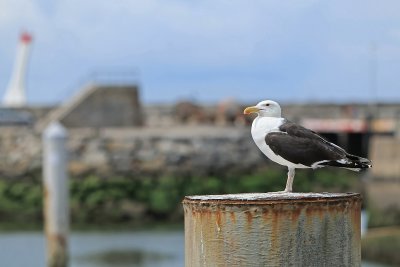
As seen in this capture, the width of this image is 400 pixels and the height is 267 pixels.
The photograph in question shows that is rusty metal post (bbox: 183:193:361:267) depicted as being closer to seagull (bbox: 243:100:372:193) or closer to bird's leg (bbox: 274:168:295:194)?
bird's leg (bbox: 274:168:295:194)

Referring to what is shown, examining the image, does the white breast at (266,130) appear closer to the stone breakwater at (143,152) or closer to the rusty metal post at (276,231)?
the rusty metal post at (276,231)

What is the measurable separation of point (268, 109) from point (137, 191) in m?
25.3

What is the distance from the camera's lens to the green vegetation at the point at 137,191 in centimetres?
2822

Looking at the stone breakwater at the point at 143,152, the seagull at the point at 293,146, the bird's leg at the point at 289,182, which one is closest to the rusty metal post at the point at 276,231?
the bird's leg at the point at 289,182

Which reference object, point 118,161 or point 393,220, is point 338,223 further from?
point 118,161

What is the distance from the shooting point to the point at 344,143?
38688mm

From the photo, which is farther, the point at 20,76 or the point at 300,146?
the point at 20,76

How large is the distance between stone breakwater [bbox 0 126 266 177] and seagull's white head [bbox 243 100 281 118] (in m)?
26.0

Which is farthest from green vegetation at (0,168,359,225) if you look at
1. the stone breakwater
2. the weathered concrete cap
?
the weathered concrete cap

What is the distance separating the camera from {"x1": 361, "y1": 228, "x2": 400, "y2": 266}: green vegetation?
17.1 meters

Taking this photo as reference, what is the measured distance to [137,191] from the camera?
2911 centimetres

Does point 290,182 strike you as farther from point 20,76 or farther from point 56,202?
point 20,76

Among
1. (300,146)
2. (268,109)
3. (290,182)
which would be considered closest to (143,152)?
(268,109)

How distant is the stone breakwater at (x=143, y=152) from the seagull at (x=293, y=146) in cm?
2604
